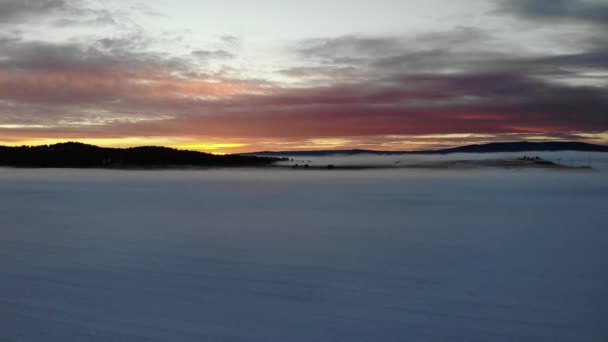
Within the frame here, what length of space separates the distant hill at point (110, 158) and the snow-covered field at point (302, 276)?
3270cm

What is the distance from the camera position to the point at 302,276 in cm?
638

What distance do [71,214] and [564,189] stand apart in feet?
61.8

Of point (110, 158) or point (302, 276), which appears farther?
point (110, 158)

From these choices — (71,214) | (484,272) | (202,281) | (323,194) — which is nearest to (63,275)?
(202,281)

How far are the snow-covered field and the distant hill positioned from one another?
32.7 meters

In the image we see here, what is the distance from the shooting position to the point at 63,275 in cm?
625

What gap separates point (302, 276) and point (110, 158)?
43652mm

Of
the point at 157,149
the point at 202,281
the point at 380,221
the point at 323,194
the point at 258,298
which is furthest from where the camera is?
the point at 157,149

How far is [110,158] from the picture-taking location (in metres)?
46.1

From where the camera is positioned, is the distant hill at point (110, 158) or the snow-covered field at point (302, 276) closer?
the snow-covered field at point (302, 276)

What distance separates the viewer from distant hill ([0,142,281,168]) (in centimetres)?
4494

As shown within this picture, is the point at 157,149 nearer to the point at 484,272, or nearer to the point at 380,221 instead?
the point at 380,221

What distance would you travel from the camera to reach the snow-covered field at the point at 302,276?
4.50 metres

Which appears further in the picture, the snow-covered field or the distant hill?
the distant hill
